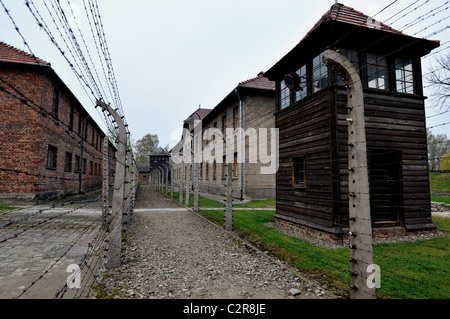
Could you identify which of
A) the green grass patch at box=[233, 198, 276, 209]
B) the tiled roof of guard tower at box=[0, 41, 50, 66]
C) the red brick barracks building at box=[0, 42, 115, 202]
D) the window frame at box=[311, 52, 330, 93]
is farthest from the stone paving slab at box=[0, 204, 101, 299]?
the tiled roof of guard tower at box=[0, 41, 50, 66]

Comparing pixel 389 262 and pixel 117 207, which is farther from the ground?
pixel 117 207

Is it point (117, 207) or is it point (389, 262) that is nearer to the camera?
point (117, 207)

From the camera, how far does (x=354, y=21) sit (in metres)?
→ 6.96

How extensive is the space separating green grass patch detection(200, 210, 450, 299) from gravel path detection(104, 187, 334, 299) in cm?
52

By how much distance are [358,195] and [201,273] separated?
2.85m

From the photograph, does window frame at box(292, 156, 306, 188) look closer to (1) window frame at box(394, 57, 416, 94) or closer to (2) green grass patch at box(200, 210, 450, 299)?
(2) green grass patch at box(200, 210, 450, 299)

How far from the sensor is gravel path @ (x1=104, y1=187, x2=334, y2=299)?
3699mm

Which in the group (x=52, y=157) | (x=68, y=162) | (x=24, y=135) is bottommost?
(x=68, y=162)

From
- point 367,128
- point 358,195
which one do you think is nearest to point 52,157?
point 367,128

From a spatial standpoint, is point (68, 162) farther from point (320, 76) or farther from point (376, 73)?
point (376, 73)

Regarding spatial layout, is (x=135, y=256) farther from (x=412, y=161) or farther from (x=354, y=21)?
(x=354, y=21)

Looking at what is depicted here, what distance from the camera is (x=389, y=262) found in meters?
4.92

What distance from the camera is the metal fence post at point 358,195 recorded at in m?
3.09
